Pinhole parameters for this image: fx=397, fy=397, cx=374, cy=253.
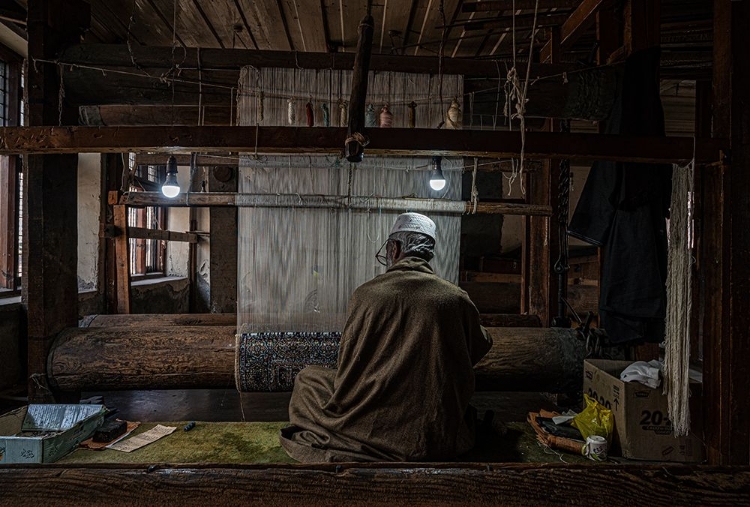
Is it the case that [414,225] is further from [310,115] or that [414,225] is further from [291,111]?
[291,111]

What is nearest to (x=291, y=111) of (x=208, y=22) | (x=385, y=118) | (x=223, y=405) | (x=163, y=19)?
(x=385, y=118)

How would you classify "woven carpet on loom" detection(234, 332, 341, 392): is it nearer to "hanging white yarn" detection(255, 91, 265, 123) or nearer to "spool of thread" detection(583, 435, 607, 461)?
Answer: "hanging white yarn" detection(255, 91, 265, 123)

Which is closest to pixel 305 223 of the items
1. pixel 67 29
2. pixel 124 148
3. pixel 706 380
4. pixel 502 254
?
pixel 124 148

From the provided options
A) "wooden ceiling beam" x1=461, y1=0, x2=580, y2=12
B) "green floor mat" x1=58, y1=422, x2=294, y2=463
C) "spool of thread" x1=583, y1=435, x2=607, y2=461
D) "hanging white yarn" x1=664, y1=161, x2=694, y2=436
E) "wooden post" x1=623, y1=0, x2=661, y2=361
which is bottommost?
"green floor mat" x1=58, y1=422, x2=294, y2=463

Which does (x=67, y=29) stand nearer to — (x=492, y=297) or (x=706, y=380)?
(x=706, y=380)

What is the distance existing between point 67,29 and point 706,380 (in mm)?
4720

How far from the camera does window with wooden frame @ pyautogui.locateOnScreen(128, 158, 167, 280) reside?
7938mm

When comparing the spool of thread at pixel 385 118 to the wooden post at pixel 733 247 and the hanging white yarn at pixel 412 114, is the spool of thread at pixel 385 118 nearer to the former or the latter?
the hanging white yarn at pixel 412 114

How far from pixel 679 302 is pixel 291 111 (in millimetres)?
2708

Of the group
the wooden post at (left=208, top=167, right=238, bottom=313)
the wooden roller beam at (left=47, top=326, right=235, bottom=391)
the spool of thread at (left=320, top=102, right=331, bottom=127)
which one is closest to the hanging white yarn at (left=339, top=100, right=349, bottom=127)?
the spool of thread at (left=320, top=102, right=331, bottom=127)

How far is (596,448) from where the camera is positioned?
2422mm

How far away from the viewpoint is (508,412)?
153 inches

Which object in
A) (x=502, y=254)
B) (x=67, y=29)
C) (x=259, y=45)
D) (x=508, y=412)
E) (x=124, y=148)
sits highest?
(x=259, y=45)

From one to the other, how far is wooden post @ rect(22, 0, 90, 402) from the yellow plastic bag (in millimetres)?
3689
